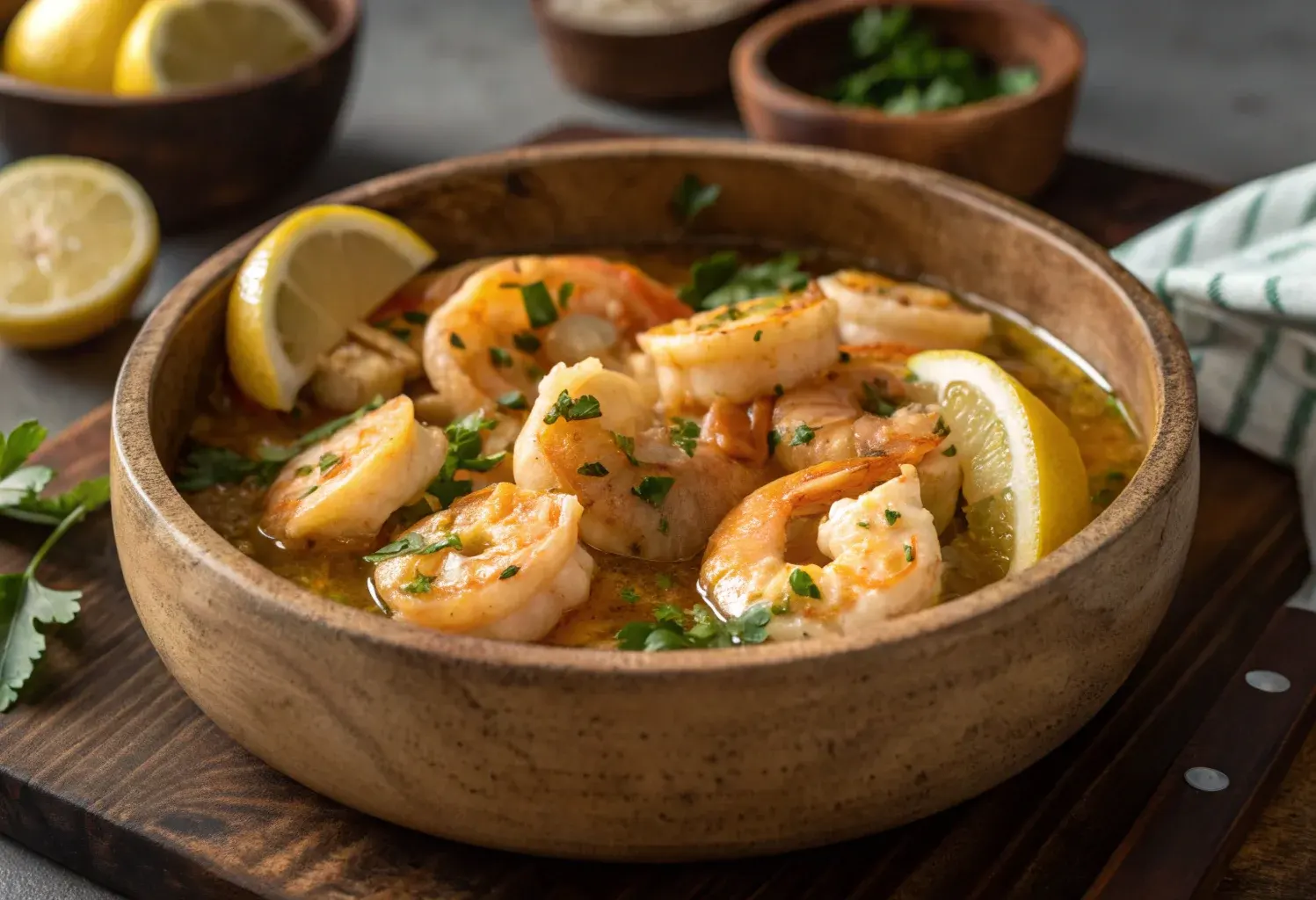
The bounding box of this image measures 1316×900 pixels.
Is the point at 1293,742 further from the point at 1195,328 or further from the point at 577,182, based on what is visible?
the point at 577,182

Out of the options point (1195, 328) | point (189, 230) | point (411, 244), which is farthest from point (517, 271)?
point (189, 230)

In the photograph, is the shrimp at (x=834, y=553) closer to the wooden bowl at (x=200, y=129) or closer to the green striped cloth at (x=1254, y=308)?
the green striped cloth at (x=1254, y=308)

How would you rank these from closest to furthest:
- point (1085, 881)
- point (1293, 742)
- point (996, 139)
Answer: point (1085, 881) → point (1293, 742) → point (996, 139)

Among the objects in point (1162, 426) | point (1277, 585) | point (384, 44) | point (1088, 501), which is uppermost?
point (1162, 426)

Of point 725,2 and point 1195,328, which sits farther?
point 725,2

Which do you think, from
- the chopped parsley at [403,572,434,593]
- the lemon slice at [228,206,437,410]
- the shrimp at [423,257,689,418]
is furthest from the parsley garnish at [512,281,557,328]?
the chopped parsley at [403,572,434,593]

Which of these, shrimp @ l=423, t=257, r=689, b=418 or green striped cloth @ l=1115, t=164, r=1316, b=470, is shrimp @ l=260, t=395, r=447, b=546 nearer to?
shrimp @ l=423, t=257, r=689, b=418
